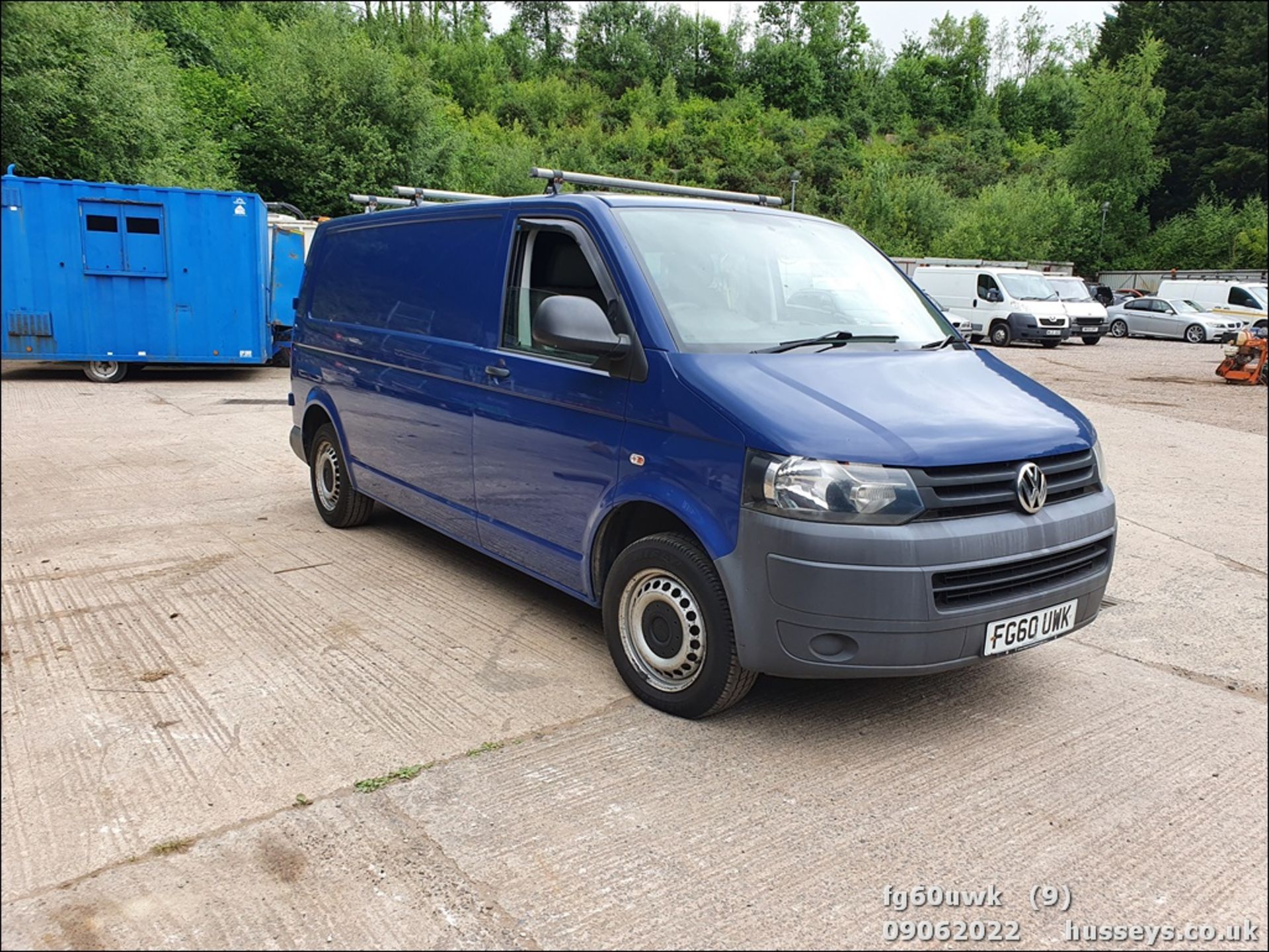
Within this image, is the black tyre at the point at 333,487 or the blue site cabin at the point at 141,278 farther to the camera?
the blue site cabin at the point at 141,278

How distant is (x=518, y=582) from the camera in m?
5.36

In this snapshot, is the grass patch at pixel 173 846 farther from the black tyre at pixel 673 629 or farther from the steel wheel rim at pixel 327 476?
the steel wheel rim at pixel 327 476

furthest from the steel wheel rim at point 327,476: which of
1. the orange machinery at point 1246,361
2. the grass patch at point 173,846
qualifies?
the orange machinery at point 1246,361

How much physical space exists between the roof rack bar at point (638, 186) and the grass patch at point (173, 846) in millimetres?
3216

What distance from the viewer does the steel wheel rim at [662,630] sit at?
141 inches

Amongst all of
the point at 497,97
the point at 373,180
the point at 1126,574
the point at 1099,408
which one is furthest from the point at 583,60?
the point at 1126,574

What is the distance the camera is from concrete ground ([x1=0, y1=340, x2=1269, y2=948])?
8.38ft

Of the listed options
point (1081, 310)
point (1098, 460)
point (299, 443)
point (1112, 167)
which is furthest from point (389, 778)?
point (1112, 167)

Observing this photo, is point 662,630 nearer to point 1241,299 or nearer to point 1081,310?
point 1081,310

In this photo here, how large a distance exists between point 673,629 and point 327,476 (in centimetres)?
363

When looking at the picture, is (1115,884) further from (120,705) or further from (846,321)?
(120,705)

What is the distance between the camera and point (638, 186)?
5180mm

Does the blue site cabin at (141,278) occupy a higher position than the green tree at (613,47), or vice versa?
the green tree at (613,47)

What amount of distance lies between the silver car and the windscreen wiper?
30.5 metres
